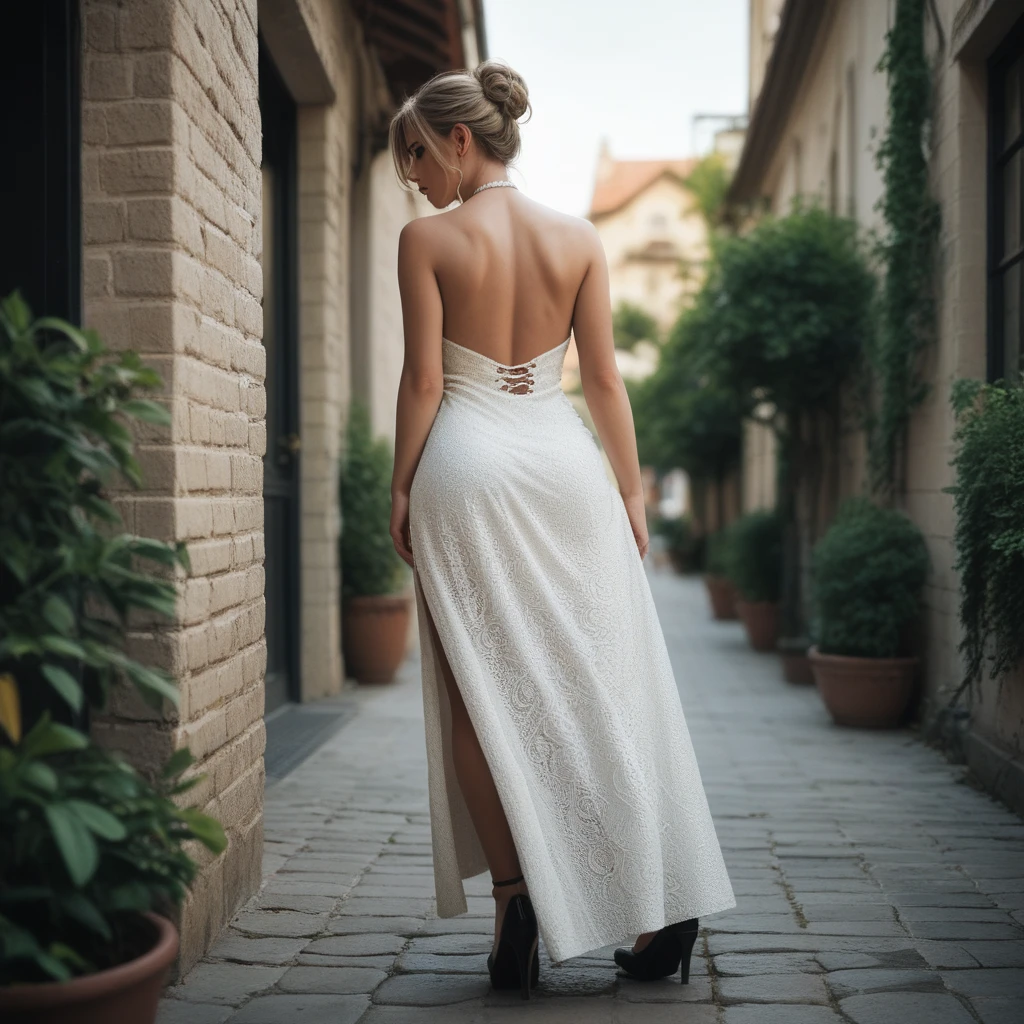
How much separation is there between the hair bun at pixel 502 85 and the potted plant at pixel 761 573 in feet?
26.3

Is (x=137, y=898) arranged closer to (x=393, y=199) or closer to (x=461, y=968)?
(x=461, y=968)

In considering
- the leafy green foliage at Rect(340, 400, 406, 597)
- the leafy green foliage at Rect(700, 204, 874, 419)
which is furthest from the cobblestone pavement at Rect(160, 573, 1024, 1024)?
the leafy green foliage at Rect(700, 204, 874, 419)

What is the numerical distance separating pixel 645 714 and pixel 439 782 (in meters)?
0.50

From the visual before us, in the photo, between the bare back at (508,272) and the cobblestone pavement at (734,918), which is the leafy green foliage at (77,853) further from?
the bare back at (508,272)

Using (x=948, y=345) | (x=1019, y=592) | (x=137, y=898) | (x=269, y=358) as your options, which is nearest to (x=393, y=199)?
(x=269, y=358)

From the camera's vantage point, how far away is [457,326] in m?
2.83

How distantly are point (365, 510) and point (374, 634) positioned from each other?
80 cm

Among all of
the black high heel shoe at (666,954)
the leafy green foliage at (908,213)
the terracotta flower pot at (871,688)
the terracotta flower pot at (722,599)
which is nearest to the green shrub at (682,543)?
the terracotta flower pot at (722,599)

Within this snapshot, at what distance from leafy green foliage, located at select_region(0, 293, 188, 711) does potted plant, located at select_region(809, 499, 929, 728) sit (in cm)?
505

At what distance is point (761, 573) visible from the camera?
1065 centimetres

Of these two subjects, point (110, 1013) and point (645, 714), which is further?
point (645, 714)

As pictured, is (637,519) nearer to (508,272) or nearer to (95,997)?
(508,272)

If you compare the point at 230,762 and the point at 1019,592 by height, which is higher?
the point at 1019,592

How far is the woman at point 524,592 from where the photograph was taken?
2689 millimetres
